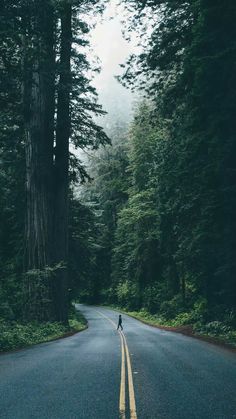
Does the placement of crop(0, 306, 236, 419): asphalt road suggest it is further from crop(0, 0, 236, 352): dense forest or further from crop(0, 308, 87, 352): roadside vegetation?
crop(0, 0, 236, 352): dense forest

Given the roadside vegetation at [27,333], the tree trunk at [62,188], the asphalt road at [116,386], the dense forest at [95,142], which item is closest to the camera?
the asphalt road at [116,386]

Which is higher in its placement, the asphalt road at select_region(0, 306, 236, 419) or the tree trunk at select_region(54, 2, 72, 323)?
the tree trunk at select_region(54, 2, 72, 323)

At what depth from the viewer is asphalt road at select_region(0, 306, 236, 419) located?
20.4 feet

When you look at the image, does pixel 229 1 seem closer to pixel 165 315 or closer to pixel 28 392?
pixel 28 392

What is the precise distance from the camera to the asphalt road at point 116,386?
6219 millimetres

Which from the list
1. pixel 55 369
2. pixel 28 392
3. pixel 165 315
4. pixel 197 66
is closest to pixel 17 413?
pixel 28 392

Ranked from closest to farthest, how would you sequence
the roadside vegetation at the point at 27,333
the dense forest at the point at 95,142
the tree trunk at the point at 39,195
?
1. the roadside vegetation at the point at 27,333
2. the dense forest at the point at 95,142
3. the tree trunk at the point at 39,195

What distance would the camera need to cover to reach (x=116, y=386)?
7.89 meters

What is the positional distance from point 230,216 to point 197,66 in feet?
20.2

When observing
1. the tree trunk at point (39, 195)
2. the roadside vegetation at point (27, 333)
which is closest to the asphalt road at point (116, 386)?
the roadside vegetation at point (27, 333)

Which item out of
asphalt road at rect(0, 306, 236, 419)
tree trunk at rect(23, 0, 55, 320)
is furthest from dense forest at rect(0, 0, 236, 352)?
asphalt road at rect(0, 306, 236, 419)

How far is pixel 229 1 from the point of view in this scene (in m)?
15.5

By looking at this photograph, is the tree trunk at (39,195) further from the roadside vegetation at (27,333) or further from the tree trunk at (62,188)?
the roadside vegetation at (27,333)

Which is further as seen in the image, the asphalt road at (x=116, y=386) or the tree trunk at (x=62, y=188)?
the tree trunk at (x=62, y=188)
